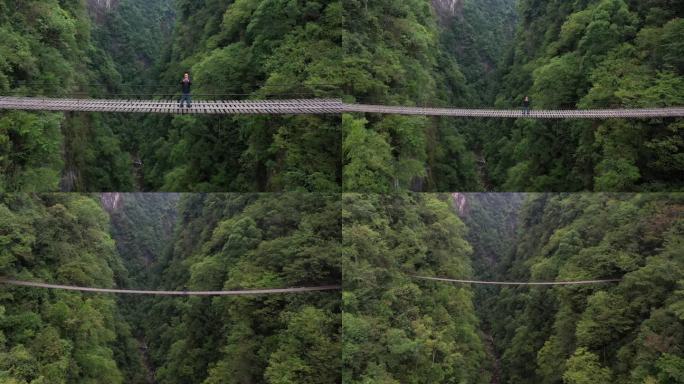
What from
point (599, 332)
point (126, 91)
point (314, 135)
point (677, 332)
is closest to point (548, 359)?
point (599, 332)

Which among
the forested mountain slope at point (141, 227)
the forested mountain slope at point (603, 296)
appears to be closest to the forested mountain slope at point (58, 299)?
the forested mountain slope at point (141, 227)

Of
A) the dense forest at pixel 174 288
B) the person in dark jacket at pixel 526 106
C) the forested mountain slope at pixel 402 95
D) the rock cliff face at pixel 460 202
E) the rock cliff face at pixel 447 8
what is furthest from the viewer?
the rock cliff face at pixel 447 8

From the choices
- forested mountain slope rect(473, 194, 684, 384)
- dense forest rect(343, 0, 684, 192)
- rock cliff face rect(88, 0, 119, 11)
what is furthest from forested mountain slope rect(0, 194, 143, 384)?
forested mountain slope rect(473, 194, 684, 384)

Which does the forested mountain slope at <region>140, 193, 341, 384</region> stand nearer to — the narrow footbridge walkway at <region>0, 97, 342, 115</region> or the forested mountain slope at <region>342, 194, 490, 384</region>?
the forested mountain slope at <region>342, 194, 490, 384</region>

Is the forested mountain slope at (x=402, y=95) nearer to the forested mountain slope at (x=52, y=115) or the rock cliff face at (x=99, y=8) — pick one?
the forested mountain slope at (x=52, y=115)

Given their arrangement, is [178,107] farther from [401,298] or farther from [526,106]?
[526,106]

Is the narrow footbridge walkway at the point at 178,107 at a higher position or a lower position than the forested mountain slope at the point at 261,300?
higher

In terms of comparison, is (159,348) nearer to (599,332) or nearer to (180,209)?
(180,209)
